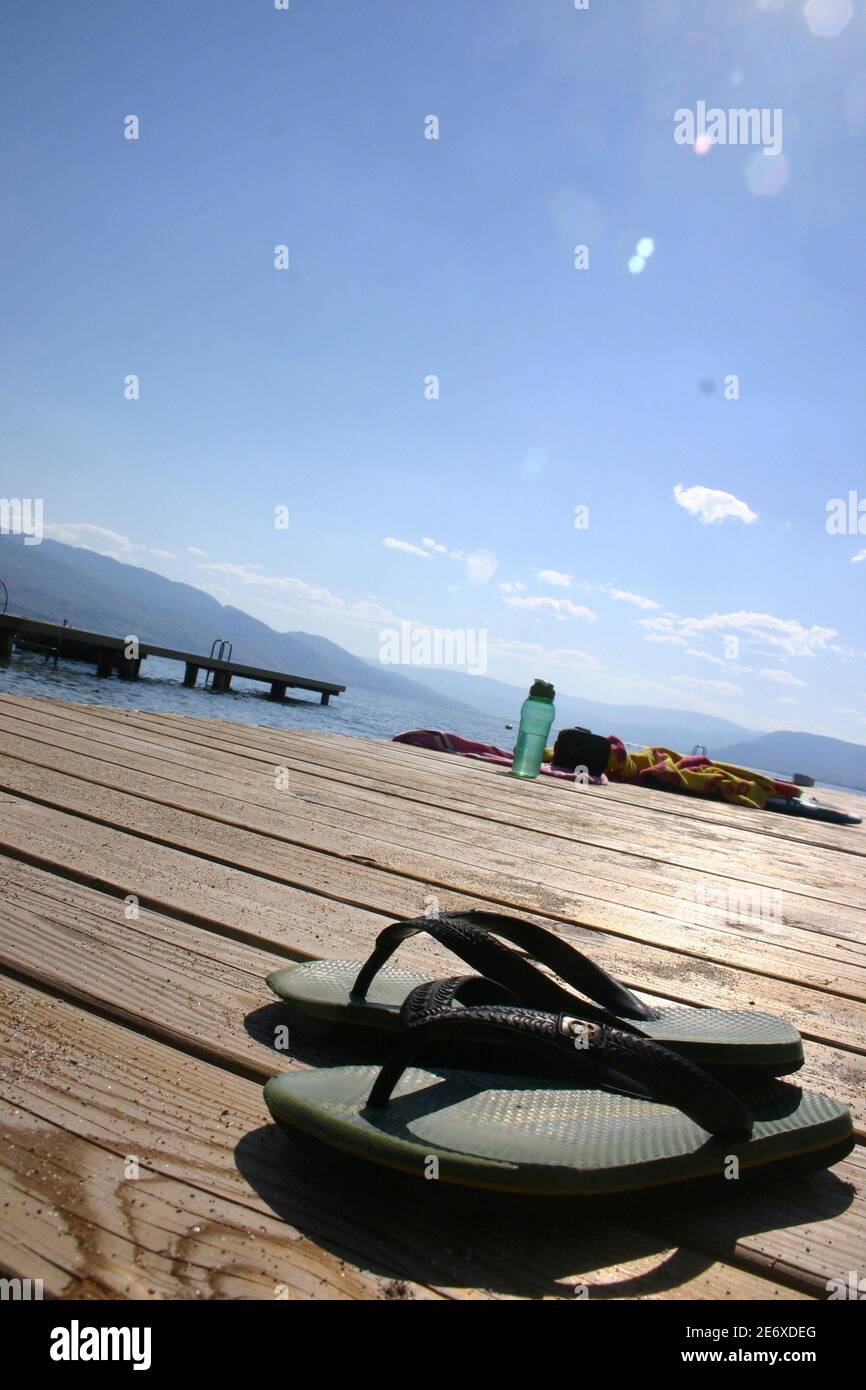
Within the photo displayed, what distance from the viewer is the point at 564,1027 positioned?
30.6 inches

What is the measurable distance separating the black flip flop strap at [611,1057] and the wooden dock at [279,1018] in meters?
0.08

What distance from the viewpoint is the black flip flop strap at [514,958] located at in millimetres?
906

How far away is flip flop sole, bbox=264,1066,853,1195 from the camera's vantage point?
0.71 meters

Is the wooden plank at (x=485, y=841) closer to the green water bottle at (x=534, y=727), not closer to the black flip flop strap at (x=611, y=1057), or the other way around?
the black flip flop strap at (x=611, y=1057)

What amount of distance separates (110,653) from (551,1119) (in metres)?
23.5

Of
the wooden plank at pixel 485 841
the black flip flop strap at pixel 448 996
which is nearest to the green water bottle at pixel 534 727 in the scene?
the wooden plank at pixel 485 841

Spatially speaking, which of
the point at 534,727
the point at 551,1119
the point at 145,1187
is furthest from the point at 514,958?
the point at 534,727

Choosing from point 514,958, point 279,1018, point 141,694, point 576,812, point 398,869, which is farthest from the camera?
point 141,694

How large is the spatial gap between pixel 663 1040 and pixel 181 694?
2257 centimetres

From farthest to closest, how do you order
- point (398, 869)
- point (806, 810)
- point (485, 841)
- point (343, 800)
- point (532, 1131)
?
1. point (806, 810)
2. point (343, 800)
3. point (485, 841)
4. point (398, 869)
5. point (532, 1131)

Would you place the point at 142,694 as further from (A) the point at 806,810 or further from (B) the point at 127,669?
(A) the point at 806,810

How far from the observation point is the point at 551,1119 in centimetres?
83

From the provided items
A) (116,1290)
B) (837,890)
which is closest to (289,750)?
(837,890)
